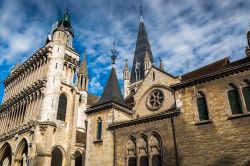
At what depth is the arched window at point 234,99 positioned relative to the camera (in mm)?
13367

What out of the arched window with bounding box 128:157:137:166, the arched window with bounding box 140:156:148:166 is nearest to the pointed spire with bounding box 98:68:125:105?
the arched window with bounding box 128:157:137:166

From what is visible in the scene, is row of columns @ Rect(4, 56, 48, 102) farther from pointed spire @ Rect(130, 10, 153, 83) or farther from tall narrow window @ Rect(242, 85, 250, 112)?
pointed spire @ Rect(130, 10, 153, 83)

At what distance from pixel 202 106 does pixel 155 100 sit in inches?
258

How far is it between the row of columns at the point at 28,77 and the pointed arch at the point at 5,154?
22.5 ft

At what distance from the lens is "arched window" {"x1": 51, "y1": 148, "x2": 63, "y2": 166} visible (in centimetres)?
2317

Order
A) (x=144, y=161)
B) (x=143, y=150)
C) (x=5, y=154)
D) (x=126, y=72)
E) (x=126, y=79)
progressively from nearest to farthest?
(x=144, y=161) → (x=143, y=150) → (x=5, y=154) → (x=126, y=79) → (x=126, y=72)

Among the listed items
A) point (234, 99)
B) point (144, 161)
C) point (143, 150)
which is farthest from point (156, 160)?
point (234, 99)

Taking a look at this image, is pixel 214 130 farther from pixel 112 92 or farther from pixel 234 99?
pixel 112 92

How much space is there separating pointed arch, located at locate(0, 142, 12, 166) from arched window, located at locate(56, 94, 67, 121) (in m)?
7.43

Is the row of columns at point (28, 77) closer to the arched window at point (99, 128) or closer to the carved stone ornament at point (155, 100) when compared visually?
the arched window at point (99, 128)

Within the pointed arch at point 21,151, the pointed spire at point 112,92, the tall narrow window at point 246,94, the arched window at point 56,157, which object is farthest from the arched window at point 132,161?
the pointed arch at point 21,151

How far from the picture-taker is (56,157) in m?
23.6

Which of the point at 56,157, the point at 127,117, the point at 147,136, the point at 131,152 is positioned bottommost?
the point at 131,152

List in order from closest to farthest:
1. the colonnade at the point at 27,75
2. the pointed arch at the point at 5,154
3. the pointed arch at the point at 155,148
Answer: the pointed arch at the point at 155,148 < the pointed arch at the point at 5,154 < the colonnade at the point at 27,75
